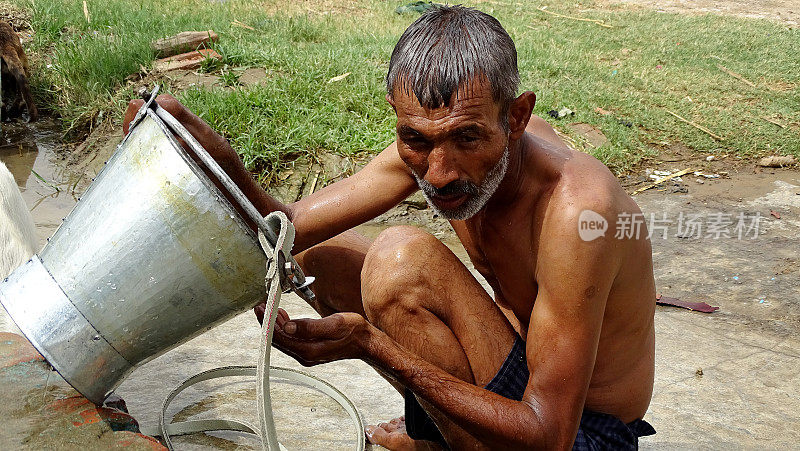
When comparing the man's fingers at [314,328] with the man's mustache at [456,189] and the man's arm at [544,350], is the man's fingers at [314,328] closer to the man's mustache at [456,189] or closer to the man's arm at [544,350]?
the man's arm at [544,350]

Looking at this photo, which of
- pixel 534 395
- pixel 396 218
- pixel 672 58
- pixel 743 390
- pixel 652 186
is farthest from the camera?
pixel 672 58

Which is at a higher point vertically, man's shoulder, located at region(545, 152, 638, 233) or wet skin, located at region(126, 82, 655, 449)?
man's shoulder, located at region(545, 152, 638, 233)

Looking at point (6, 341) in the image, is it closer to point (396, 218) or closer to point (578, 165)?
point (578, 165)

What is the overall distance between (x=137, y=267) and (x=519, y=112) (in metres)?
1.10

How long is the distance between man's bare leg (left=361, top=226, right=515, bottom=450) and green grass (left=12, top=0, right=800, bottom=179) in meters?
3.10

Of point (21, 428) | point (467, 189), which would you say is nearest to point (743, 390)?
point (467, 189)

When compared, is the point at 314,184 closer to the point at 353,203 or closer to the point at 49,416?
the point at 353,203

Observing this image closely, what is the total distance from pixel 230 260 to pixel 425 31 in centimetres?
86

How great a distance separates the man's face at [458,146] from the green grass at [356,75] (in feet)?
10.7

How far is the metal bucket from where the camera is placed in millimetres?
1766

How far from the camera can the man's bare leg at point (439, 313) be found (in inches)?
89.4

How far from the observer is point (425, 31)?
2162 mm

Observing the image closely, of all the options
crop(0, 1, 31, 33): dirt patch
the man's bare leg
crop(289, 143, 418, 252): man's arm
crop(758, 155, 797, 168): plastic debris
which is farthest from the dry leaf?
the man's bare leg

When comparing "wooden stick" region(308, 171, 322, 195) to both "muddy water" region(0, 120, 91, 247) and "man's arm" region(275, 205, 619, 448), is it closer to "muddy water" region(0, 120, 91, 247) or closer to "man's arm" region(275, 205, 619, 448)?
"muddy water" region(0, 120, 91, 247)
